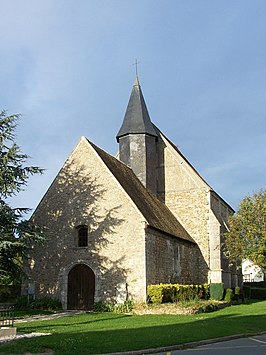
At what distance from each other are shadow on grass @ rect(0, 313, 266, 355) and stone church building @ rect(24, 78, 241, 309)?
11.3 feet

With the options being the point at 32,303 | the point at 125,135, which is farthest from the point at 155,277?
the point at 125,135

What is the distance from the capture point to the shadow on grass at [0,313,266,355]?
1083 cm

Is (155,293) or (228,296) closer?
(155,293)

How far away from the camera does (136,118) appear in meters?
31.0

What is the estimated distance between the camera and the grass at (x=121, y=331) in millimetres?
10836

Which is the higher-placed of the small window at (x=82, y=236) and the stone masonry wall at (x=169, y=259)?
the small window at (x=82, y=236)

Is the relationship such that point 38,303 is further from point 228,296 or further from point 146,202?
point 228,296

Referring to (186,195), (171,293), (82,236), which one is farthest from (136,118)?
(171,293)

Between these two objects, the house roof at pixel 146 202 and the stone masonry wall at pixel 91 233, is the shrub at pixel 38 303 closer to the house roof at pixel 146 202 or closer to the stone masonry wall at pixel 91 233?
the stone masonry wall at pixel 91 233

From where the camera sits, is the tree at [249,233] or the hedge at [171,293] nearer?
the hedge at [171,293]

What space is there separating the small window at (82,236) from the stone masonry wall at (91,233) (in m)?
0.30

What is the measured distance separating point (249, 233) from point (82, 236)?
10.4 meters

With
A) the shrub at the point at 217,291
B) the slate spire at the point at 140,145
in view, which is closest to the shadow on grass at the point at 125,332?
the shrub at the point at 217,291

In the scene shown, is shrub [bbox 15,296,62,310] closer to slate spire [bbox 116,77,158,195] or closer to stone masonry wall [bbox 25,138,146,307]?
stone masonry wall [bbox 25,138,146,307]
